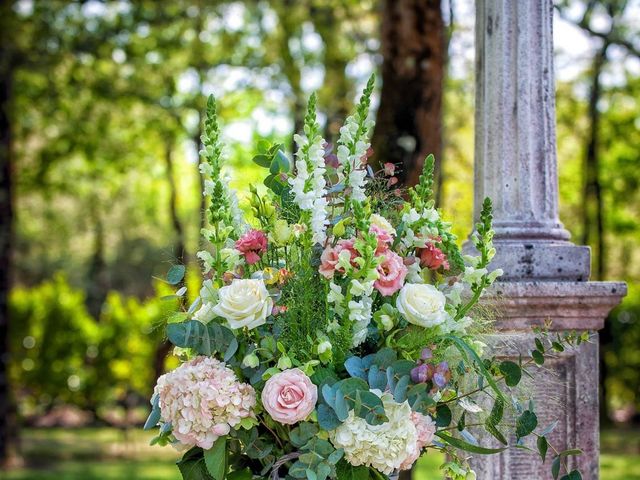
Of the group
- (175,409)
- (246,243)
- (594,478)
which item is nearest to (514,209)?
(594,478)

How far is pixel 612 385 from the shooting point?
46.0 ft

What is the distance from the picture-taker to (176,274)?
8.25 ft

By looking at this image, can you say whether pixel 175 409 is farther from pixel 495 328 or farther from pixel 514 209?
pixel 514 209

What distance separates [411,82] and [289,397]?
4.23 metres

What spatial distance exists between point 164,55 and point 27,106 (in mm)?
2083

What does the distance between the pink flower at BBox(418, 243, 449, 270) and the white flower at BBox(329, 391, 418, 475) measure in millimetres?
446

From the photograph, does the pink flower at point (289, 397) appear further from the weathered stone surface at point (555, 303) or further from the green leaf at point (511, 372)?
the weathered stone surface at point (555, 303)

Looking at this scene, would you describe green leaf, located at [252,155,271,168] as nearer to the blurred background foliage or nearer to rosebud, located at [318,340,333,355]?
rosebud, located at [318,340,333,355]

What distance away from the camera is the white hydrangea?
94.0 inches

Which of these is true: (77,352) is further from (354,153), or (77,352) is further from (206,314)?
(354,153)

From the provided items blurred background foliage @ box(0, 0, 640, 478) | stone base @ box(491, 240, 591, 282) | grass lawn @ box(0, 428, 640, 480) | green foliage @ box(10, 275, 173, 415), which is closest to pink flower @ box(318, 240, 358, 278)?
stone base @ box(491, 240, 591, 282)

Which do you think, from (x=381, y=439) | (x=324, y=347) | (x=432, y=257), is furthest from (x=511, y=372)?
(x=324, y=347)

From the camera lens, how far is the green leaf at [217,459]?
2.38m

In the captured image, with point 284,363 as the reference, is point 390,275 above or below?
above
